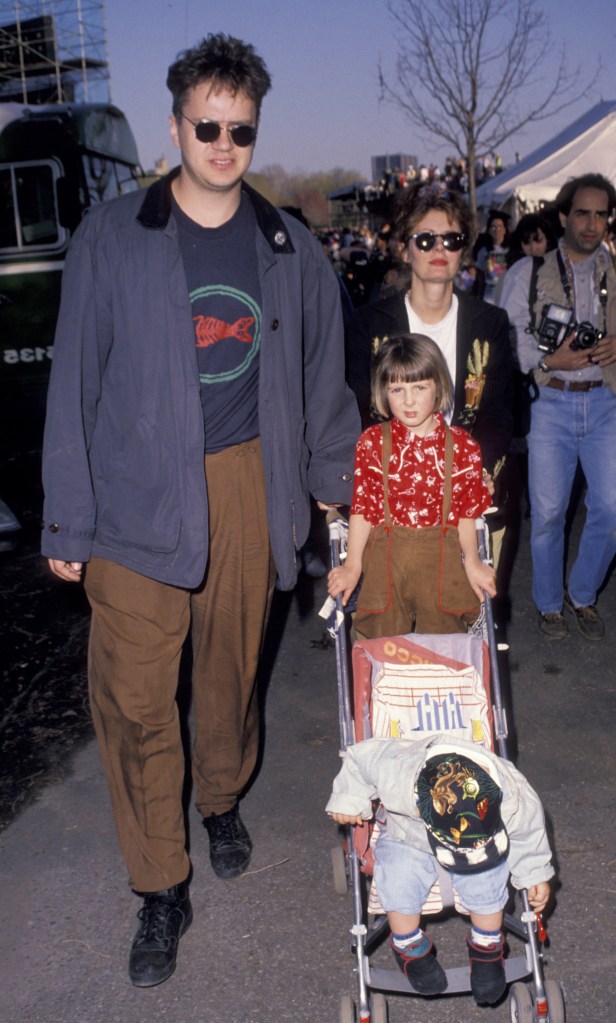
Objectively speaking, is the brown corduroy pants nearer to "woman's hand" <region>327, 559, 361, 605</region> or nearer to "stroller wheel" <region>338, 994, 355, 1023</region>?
"woman's hand" <region>327, 559, 361, 605</region>

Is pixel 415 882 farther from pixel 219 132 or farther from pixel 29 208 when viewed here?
pixel 29 208

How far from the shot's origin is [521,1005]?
2.60 m

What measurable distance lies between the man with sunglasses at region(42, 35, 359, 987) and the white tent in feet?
51.3

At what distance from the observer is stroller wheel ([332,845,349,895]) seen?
10.8ft

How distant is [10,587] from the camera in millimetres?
6699

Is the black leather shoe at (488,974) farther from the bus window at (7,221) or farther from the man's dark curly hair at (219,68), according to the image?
the bus window at (7,221)

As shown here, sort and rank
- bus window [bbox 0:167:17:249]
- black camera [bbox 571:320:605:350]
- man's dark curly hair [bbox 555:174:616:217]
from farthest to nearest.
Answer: bus window [bbox 0:167:17:249]
man's dark curly hair [bbox 555:174:616:217]
black camera [bbox 571:320:605:350]

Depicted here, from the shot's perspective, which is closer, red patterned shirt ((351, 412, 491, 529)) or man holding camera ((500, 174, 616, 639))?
red patterned shirt ((351, 412, 491, 529))

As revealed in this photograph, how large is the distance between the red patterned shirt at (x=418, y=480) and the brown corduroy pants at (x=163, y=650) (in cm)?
37

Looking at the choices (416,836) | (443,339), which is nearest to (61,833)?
(416,836)

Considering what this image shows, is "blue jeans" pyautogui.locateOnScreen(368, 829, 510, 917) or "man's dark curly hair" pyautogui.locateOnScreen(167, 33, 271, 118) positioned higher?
"man's dark curly hair" pyautogui.locateOnScreen(167, 33, 271, 118)

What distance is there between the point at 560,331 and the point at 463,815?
307 cm

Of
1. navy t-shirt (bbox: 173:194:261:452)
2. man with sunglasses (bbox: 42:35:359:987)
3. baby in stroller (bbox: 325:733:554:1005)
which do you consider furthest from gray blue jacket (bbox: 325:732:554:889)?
navy t-shirt (bbox: 173:194:261:452)

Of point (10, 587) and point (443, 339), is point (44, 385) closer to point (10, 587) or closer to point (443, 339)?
point (10, 587)
